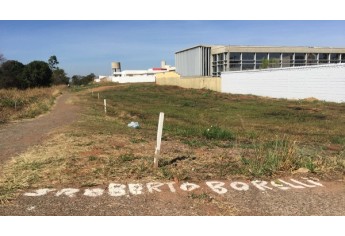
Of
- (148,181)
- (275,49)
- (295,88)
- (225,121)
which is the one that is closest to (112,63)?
(275,49)

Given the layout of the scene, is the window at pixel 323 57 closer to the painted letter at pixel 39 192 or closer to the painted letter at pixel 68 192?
the painted letter at pixel 68 192

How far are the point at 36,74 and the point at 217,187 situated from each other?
3087 inches

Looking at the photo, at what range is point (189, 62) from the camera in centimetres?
6219

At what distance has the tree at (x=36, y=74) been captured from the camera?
2957 inches

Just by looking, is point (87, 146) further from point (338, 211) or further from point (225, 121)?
point (225, 121)

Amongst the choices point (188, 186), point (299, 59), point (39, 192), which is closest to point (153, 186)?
point (188, 186)

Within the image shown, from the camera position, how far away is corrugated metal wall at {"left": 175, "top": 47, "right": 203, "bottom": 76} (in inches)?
2210

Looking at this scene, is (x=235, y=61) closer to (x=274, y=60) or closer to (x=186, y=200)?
(x=274, y=60)

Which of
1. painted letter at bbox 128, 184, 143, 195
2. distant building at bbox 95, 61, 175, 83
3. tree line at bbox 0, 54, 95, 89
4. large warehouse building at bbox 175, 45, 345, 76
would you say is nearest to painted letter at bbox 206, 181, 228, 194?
painted letter at bbox 128, 184, 143, 195

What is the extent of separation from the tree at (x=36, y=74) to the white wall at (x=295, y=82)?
2004 inches

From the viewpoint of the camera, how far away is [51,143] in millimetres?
8062

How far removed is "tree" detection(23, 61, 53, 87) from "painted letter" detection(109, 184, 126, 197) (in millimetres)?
75567

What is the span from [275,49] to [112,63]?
9384 centimetres

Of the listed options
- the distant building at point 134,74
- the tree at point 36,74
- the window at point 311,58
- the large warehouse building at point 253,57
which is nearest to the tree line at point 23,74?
the tree at point 36,74
